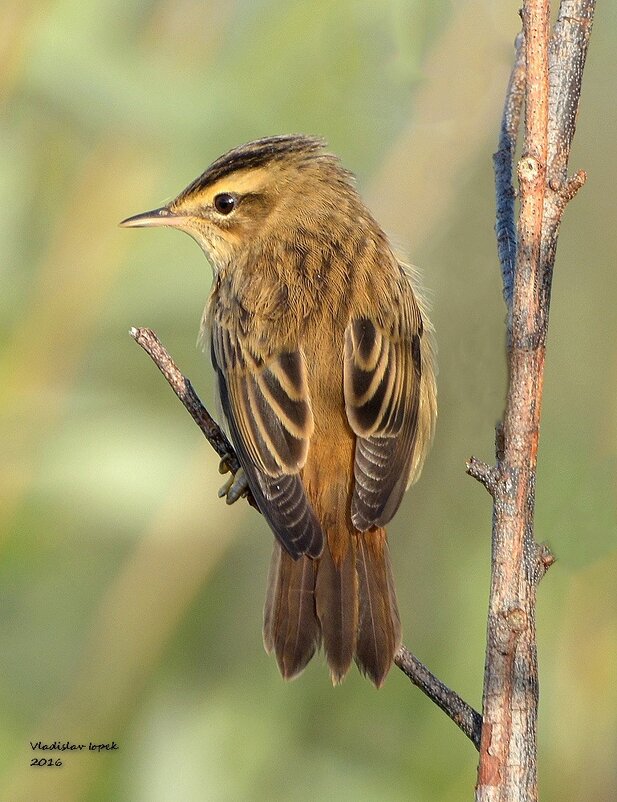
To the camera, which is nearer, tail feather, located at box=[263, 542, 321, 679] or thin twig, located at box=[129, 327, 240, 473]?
thin twig, located at box=[129, 327, 240, 473]

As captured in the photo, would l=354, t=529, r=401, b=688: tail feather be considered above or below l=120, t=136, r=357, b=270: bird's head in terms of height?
below

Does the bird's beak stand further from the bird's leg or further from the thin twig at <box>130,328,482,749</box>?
the bird's leg

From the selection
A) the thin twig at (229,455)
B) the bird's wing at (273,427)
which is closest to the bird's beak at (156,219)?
the bird's wing at (273,427)

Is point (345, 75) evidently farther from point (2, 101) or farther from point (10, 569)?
point (10, 569)

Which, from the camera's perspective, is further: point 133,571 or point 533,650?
point 133,571

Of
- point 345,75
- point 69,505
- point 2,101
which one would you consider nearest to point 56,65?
point 2,101

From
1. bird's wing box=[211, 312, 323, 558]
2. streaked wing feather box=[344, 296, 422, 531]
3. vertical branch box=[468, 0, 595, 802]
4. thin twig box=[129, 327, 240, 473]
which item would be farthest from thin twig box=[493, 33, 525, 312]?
thin twig box=[129, 327, 240, 473]

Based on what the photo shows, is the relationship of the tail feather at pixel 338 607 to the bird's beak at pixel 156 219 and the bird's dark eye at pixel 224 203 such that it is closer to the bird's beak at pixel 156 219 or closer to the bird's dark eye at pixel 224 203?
the bird's beak at pixel 156 219
